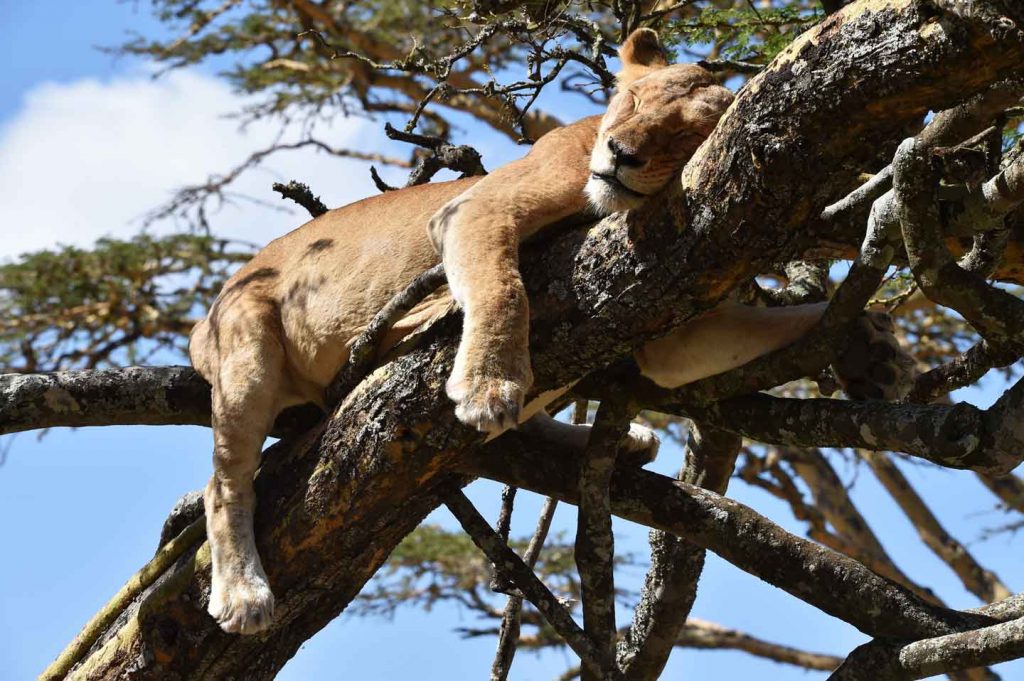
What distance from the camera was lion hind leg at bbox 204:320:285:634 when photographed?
15.3 feet

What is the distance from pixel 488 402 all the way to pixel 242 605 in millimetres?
1428

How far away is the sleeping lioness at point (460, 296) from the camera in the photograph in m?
4.11

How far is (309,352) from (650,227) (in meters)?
1.83

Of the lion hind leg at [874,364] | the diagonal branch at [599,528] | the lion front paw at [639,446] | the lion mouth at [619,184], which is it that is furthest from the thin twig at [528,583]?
the lion mouth at [619,184]

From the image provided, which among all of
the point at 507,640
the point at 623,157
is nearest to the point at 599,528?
the point at 507,640

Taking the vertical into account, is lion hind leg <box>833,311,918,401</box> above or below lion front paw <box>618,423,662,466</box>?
below

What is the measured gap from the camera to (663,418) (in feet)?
46.6

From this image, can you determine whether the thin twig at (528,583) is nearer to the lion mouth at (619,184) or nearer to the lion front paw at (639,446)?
the lion front paw at (639,446)

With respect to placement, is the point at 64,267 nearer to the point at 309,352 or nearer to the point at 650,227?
the point at 309,352

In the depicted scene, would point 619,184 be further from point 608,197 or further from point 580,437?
point 580,437

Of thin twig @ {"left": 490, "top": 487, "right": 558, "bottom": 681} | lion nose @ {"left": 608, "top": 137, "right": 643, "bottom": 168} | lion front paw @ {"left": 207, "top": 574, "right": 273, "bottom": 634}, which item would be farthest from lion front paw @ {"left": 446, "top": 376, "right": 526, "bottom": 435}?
thin twig @ {"left": 490, "top": 487, "right": 558, "bottom": 681}

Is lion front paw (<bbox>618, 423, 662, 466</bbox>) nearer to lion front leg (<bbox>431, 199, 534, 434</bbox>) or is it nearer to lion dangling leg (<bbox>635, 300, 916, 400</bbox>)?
lion dangling leg (<bbox>635, 300, 916, 400</bbox>)

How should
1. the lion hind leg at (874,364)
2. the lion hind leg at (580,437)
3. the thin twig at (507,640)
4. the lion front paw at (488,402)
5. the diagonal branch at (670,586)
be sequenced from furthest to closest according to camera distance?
the diagonal branch at (670,586), the thin twig at (507,640), the lion hind leg at (580,437), the lion hind leg at (874,364), the lion front paw at (488,402)

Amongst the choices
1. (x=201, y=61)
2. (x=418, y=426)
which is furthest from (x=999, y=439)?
(x=201, y=61)
